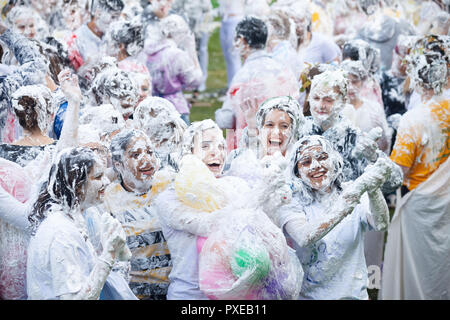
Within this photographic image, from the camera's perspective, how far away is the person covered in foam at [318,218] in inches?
166

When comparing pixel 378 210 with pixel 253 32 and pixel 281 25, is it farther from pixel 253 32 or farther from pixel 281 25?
pixel 281 25

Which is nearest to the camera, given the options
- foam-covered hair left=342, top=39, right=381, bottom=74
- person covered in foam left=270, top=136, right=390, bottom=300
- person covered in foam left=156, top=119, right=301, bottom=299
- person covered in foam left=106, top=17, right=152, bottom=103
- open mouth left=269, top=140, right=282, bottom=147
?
person covered in foam left=156, top=119, right=301, bottom=299

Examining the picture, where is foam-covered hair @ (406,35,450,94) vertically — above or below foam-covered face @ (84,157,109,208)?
above

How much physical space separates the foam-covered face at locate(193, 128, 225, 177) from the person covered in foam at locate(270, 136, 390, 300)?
1.36ft

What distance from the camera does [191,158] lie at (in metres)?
4.17

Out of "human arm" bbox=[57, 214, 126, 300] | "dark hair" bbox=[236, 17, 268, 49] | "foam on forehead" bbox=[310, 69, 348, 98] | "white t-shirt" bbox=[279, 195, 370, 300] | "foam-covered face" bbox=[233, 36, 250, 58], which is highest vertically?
"dark hair" bbox=[236, 17, 268, 49]

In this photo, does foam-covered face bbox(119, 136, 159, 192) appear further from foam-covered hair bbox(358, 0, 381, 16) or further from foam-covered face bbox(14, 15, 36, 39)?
foam-covered hair bbox(358, 0, 381, 16)

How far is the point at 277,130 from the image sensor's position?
4.85 metres

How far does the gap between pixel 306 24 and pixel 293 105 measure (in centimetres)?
390

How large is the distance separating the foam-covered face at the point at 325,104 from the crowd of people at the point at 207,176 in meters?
0.01

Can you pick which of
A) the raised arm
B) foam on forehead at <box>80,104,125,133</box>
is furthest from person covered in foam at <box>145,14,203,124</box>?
the raised arm

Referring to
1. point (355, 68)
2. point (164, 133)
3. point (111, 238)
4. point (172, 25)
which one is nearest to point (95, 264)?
point (111, 238)

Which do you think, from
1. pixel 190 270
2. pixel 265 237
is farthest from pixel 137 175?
pixel 265 237

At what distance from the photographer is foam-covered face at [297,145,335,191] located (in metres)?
4.23
